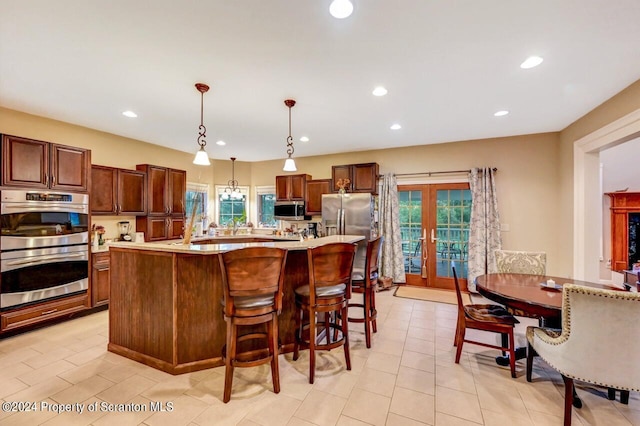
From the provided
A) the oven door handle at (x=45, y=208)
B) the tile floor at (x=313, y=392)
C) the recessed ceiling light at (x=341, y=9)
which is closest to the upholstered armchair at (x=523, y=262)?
the tile floor at (x=313, y=392)

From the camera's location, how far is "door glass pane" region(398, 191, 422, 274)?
213 inches

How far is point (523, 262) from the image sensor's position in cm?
335

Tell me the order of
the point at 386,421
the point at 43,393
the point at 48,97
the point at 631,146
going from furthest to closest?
1. the point at 631,146
2. the point at 48,97
3. the point at 43,393
4. the point at 386,421

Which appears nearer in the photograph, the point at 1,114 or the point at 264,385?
the point at 264,385

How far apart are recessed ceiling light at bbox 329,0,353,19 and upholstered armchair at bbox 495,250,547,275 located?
3.32 m

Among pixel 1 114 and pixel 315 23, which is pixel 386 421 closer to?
pixel 315 23

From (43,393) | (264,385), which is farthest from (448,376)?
(43,393)

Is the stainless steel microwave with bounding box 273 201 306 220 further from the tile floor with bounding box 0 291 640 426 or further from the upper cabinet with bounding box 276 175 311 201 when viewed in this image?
the tile floor with bounding box 0 291 640 426

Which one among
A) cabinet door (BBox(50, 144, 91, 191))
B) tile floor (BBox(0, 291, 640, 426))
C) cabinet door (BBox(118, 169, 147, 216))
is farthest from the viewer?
cabinet door (BBox(118, 169, 147, 216))

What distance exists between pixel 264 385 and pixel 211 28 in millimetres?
2861

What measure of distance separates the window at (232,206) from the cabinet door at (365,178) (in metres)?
2.99

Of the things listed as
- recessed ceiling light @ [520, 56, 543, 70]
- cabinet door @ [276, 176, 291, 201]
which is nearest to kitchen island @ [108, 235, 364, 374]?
recessed ceiling light @ [520, 56, 543, 70]

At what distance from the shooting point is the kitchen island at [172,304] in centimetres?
242

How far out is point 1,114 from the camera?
11.4 ft
